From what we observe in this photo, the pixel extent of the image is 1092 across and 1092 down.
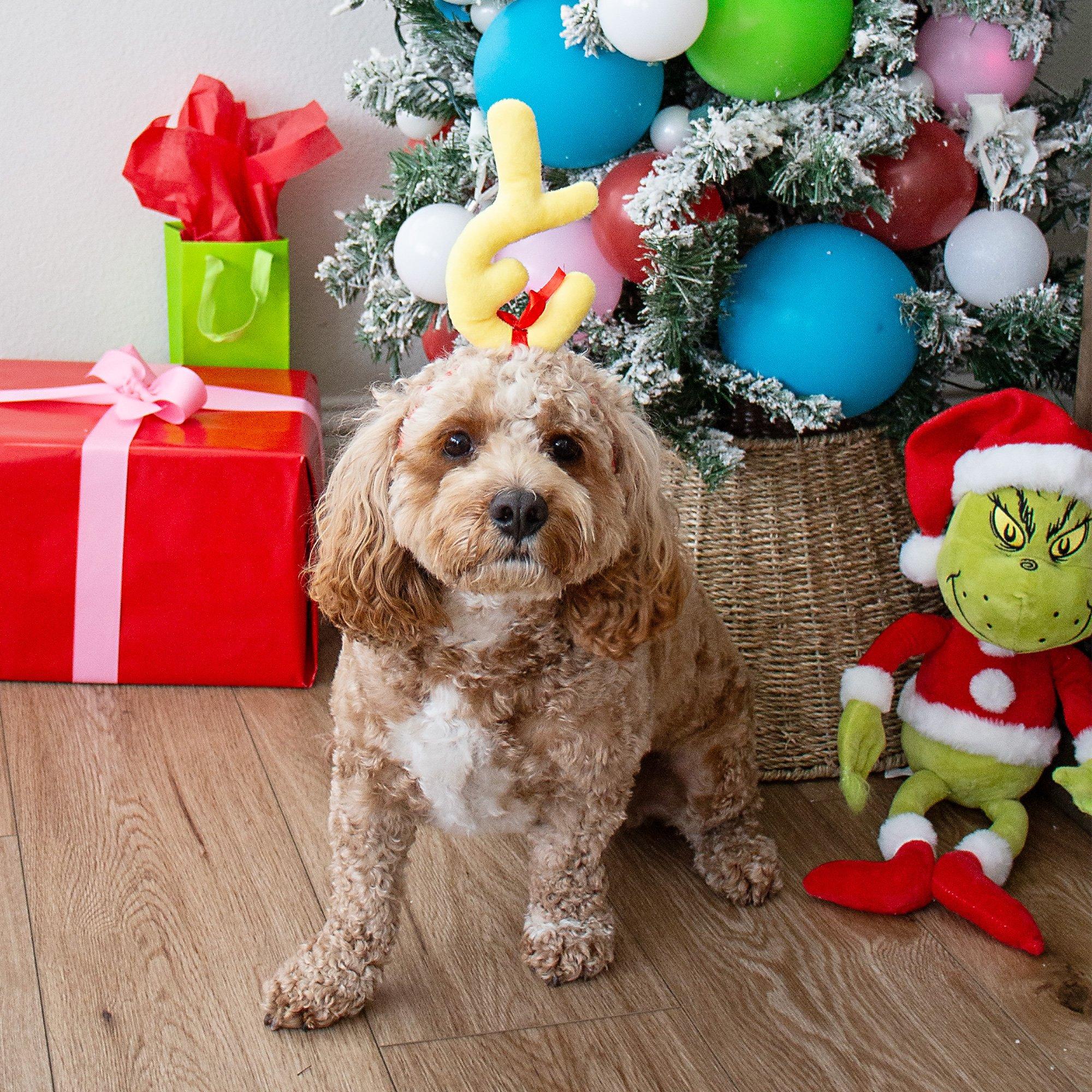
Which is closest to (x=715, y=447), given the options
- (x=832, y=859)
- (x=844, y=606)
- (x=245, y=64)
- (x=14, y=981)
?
(x=844, y=606)

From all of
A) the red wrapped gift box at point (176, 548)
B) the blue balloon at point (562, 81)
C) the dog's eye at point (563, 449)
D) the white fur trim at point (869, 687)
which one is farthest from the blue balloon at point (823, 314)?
the red wrapped gift box at point (176, 548)

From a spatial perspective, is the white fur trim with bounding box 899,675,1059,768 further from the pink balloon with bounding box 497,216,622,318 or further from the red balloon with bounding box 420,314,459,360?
the red balloon with bounding box 420,314,459,360

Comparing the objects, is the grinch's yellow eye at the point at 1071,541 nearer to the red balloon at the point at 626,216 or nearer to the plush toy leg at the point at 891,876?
the plush toy leg at the point at 891,876

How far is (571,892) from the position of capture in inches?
55.1

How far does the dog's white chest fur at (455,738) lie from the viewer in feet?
4.17

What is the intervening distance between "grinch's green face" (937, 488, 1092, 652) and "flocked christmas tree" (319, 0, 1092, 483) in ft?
0.79

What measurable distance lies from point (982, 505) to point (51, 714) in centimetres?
140

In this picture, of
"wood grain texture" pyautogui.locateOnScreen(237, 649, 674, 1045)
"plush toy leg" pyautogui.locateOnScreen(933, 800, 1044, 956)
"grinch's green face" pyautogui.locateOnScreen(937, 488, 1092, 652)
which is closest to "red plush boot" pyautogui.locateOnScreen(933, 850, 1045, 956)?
"plush toy leg" pyautogui.locateOnScreen(933, 800, 1044, 956)

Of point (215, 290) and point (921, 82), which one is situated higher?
point (921, 82)

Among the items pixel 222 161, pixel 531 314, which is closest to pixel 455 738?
pixel 531 314

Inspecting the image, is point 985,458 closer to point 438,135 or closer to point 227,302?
point 438,135

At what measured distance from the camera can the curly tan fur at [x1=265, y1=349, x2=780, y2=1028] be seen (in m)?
1.18

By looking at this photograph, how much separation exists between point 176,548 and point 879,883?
115 centimetres

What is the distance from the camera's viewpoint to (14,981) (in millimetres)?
1330
